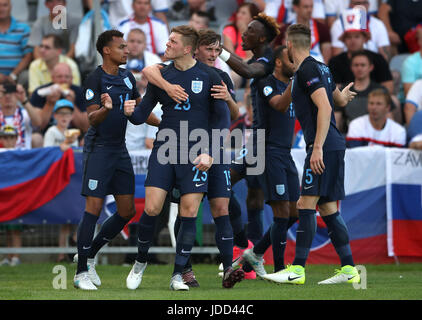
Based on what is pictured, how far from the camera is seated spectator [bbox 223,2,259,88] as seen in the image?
1460 cm

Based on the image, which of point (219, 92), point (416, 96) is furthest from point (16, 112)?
point (416, 96)

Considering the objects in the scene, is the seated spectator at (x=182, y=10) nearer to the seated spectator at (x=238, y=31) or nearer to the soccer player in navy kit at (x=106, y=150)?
the seated spectator at (x=238, y=31)

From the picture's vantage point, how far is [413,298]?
7215 millimetres

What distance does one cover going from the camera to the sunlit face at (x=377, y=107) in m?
12.5

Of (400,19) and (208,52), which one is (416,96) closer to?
(400,19)

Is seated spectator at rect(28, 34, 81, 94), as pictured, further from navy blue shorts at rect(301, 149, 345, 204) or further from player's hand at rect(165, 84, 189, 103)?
navy blue shorts at rect(301, 149, 345, 204)

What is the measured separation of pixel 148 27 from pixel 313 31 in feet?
9.43

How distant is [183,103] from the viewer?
26.4ft

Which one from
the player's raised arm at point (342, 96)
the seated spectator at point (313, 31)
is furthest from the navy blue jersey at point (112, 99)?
the seated spectator at point (313, 31)

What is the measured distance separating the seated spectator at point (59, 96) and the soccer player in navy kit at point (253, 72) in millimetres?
4245

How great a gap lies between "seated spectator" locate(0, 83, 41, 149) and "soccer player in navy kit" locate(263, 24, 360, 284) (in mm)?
5632

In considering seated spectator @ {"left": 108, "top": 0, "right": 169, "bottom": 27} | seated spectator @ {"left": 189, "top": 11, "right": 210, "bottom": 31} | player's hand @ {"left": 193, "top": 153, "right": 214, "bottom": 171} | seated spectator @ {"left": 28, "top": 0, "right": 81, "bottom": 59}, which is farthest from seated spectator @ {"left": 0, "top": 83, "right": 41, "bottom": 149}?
player's hand @ {"left": 193, "top": 153, "right": 214, "bottom": 171}
